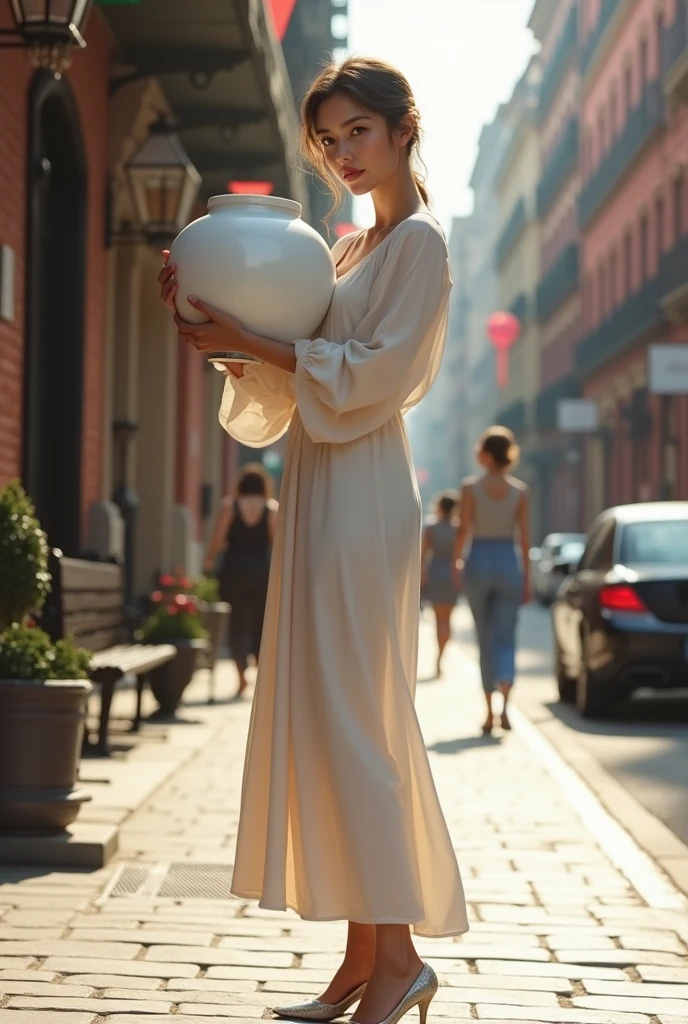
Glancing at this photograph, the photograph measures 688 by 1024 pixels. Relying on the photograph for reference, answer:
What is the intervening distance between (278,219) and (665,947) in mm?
2350

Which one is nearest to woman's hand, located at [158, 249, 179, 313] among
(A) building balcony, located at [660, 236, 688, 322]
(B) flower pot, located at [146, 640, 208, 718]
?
(B) flower pot, located at [146, 640, 208, 718]

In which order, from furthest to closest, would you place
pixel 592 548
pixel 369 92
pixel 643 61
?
pixel 643 61, pixel 592 548, pixel 369 92

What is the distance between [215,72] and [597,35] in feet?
125

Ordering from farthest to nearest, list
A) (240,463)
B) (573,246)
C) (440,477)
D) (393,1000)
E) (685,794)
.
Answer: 1. (440,477)
2. (573,246)
3. (240,463)
4. (685,794)
5. (393,1000)

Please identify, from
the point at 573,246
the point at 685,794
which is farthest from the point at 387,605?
the point at 573,246

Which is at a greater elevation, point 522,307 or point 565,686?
point 522,307

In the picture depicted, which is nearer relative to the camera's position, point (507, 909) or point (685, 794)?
point (507, 909)

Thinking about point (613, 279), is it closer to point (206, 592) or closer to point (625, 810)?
point (206, 592)

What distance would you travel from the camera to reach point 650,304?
3997cm

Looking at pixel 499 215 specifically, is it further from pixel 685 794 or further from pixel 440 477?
pixel 685 794

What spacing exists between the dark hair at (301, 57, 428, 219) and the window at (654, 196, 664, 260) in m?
36.5

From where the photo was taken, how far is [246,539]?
14.1 meters

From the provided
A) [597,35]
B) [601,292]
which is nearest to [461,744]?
[601,292]

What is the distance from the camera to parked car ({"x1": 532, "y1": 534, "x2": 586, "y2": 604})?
36719 mm
